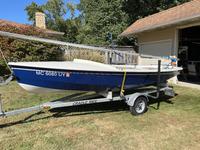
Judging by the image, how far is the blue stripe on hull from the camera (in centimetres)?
408

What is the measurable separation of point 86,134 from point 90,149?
1.87 ft

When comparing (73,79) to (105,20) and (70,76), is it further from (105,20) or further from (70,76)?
(105,20)

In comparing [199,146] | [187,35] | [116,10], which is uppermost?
[116,10]

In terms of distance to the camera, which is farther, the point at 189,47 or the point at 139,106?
the point at 189,47

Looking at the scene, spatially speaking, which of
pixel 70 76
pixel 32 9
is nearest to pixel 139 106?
pixel 70 76

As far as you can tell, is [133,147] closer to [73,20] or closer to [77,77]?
[77,77]

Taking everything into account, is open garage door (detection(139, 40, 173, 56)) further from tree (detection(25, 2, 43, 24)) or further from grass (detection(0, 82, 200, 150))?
tree (detection(25, 2, 43, 24))

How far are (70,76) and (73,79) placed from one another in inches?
4.3

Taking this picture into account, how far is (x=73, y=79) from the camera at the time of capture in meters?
4.36

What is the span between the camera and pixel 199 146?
11.4ft

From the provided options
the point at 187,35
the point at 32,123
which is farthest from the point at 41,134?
the point at 187,35

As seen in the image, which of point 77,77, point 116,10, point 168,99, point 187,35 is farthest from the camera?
point 116,10

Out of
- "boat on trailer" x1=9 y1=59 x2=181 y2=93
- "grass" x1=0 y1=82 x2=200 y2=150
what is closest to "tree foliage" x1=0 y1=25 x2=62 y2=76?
"grass" x1=0 y1=82 x2=200 y2=150

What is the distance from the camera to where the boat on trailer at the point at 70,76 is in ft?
13.3
